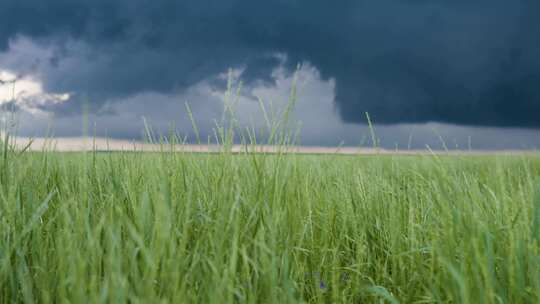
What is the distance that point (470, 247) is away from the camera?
2074 mm

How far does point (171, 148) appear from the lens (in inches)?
111

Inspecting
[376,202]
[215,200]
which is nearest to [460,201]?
[376,202]

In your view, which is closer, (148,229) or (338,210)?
(148,229)

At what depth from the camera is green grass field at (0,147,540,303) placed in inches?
69.7

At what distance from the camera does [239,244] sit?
2.15m

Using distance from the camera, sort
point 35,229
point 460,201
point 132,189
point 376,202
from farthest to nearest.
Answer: point 376,202
point 132,189
point 460,201
point 35,229

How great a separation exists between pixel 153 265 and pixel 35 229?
1065 mm

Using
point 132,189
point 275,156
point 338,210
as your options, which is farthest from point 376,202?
point 132,189

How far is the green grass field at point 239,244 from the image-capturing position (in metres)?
1.77

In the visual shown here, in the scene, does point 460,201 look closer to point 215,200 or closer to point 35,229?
point 215,200

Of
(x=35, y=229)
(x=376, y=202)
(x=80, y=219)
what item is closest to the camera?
(x=80, y=219)

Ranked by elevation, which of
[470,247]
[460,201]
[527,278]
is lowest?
[527,278]

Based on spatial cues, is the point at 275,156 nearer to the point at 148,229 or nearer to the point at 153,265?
the point at 148,229

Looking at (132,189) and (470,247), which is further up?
(132,189)
